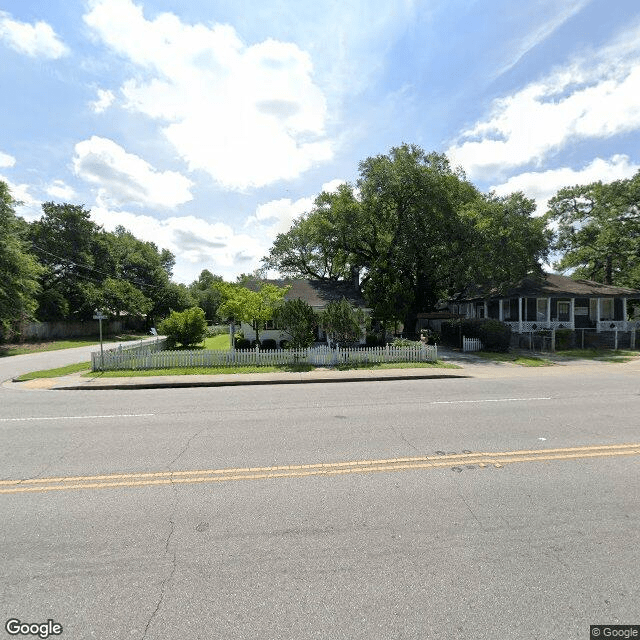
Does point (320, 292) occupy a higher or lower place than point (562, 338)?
higher

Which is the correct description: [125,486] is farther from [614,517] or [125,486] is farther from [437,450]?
[614,517]

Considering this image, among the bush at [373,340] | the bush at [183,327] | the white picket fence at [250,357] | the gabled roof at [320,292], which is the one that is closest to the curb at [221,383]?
the white picket fence at [250,357]

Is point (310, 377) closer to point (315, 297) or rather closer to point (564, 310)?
point (315, 297)

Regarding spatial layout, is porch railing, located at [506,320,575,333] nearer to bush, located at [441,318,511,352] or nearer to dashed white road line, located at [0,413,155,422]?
bush, located at [441,318,511,352]

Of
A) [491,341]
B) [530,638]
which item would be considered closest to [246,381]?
[530,638]

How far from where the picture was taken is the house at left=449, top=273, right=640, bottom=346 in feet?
87.7

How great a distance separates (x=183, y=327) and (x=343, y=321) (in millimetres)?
12658

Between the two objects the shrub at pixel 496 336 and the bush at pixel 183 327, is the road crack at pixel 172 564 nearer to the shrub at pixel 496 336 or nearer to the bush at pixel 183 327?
the bush at pixel 183 327

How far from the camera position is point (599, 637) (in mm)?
2518

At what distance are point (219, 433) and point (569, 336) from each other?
1081 inches

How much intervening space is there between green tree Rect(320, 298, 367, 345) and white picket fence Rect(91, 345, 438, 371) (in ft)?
6.96

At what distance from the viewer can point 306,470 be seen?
206 inches

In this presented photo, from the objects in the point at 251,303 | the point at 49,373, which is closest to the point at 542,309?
the point at 251,303

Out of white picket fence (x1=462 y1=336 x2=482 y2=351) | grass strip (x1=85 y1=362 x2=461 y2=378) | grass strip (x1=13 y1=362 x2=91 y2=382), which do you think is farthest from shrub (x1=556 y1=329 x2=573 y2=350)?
grass strip (x1=13 y1=362 x2=91 y2=382)
